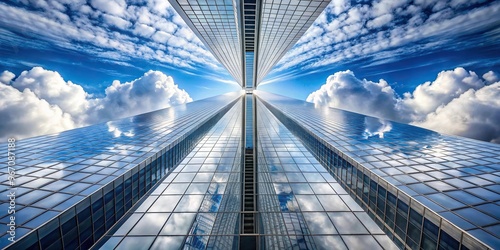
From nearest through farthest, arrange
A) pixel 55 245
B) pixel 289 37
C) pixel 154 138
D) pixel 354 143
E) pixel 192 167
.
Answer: pixel 55 245, pixel 192 167, pixel 354 143, pixel 154 138, pixel 289 37

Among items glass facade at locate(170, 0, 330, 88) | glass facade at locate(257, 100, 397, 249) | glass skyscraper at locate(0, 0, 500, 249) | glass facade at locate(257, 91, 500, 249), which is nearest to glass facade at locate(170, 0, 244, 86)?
glass facade at locate(170, 0, 330, 88)

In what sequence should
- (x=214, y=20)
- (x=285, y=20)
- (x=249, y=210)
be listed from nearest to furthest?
(x=249, y=210) → (x=285, y=20) → (x=214, y=20)

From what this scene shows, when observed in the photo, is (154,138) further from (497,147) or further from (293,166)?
(497,147)

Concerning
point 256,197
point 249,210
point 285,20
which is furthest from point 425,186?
point 285,20

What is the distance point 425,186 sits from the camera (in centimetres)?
1463

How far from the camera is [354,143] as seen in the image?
2672 cm

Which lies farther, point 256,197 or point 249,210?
point 249,210

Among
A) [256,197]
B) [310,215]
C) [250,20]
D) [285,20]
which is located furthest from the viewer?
[250,20]

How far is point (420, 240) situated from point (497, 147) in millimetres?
21622

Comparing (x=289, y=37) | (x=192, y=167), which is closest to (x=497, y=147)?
(x=192, y=167)

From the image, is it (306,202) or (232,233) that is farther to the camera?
(306,202)

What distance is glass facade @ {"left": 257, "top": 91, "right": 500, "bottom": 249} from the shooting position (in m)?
11.1

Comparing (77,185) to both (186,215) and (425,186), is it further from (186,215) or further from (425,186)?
(425,186)

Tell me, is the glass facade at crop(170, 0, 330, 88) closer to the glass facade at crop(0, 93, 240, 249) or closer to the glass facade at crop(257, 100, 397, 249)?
the glass facade at crop(0, 93, 240, 249)
